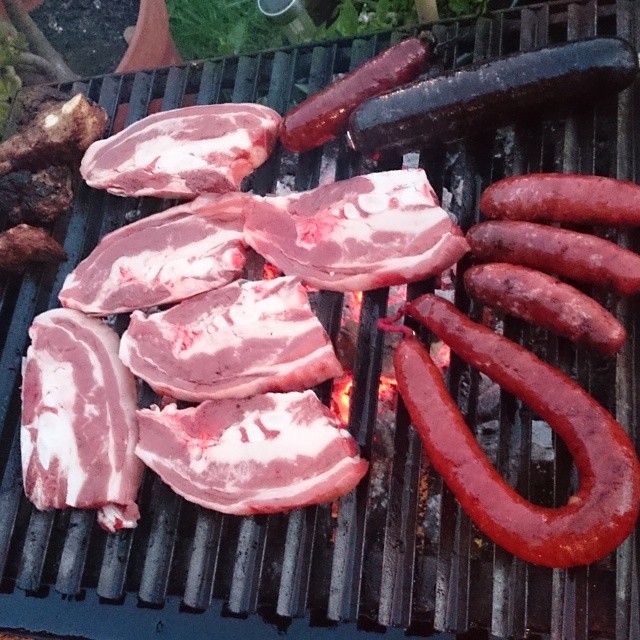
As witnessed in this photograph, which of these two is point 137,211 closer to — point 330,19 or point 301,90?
point 301,90

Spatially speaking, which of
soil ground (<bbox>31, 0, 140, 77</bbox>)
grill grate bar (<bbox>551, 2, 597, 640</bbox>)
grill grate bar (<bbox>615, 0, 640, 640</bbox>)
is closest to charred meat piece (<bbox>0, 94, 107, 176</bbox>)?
soil ground (<bbox>31, 0, 140, 77</bbox>)

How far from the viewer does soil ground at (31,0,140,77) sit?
487 cm

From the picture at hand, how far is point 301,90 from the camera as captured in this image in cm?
394

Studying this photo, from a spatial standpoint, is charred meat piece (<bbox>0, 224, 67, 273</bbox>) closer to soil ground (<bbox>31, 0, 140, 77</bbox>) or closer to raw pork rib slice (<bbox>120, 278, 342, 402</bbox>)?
raw pork rib slice (<bbox>120, 278, 342, 402</bbox>)

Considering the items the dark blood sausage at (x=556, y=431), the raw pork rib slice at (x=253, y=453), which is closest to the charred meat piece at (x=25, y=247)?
the raw pork rib slice at (x=253, y=453)

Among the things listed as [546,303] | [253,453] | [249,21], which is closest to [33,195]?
[253,453]

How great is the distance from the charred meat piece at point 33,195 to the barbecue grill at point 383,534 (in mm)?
393

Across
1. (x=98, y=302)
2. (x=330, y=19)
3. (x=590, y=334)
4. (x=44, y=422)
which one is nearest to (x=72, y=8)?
(x=330, y=19)

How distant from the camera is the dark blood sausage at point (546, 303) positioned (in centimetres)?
244

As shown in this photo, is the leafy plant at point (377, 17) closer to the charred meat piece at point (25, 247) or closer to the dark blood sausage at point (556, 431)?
the charred meat piece at point (25, 247)

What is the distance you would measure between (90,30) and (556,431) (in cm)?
455

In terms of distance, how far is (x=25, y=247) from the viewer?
3.35 meters

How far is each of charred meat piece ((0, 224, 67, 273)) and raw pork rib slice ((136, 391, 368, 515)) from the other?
43.8 inches

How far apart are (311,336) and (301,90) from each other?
6.07 feet
